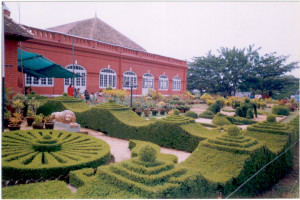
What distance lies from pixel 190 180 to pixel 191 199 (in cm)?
22

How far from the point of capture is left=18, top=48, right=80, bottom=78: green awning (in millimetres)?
10625

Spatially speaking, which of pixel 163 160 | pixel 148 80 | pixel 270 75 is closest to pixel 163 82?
pixel 148 80

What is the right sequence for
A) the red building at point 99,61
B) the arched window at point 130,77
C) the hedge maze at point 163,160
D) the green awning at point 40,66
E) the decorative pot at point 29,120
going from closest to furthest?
the hedge maze at point 163,160 → the decorative pot at point 29,120 → the green awning at point 40,66 → the red building at point 99,61 → the arched window at point 130,77

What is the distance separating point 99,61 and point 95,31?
5.25 m

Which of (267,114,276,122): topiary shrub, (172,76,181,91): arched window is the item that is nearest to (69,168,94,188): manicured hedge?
(267,114,276,122): topiary shrub

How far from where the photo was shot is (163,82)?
84.2ft

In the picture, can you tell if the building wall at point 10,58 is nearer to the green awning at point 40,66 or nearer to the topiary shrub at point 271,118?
the green awning at point 40,66

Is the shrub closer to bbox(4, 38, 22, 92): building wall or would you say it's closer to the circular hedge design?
the circular hedge design

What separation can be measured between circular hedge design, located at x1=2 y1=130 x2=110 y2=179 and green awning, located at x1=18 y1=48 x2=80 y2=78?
18.7ft

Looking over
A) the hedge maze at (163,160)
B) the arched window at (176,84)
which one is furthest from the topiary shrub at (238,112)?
the arched window at (176,84)

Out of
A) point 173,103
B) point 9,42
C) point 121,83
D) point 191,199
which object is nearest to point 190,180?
point 191,199

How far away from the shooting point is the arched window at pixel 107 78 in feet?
63.6

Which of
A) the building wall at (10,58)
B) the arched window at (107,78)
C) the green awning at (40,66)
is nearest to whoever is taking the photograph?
the building wall at (10,58)

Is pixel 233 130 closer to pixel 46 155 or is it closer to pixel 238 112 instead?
pixel 46 155
